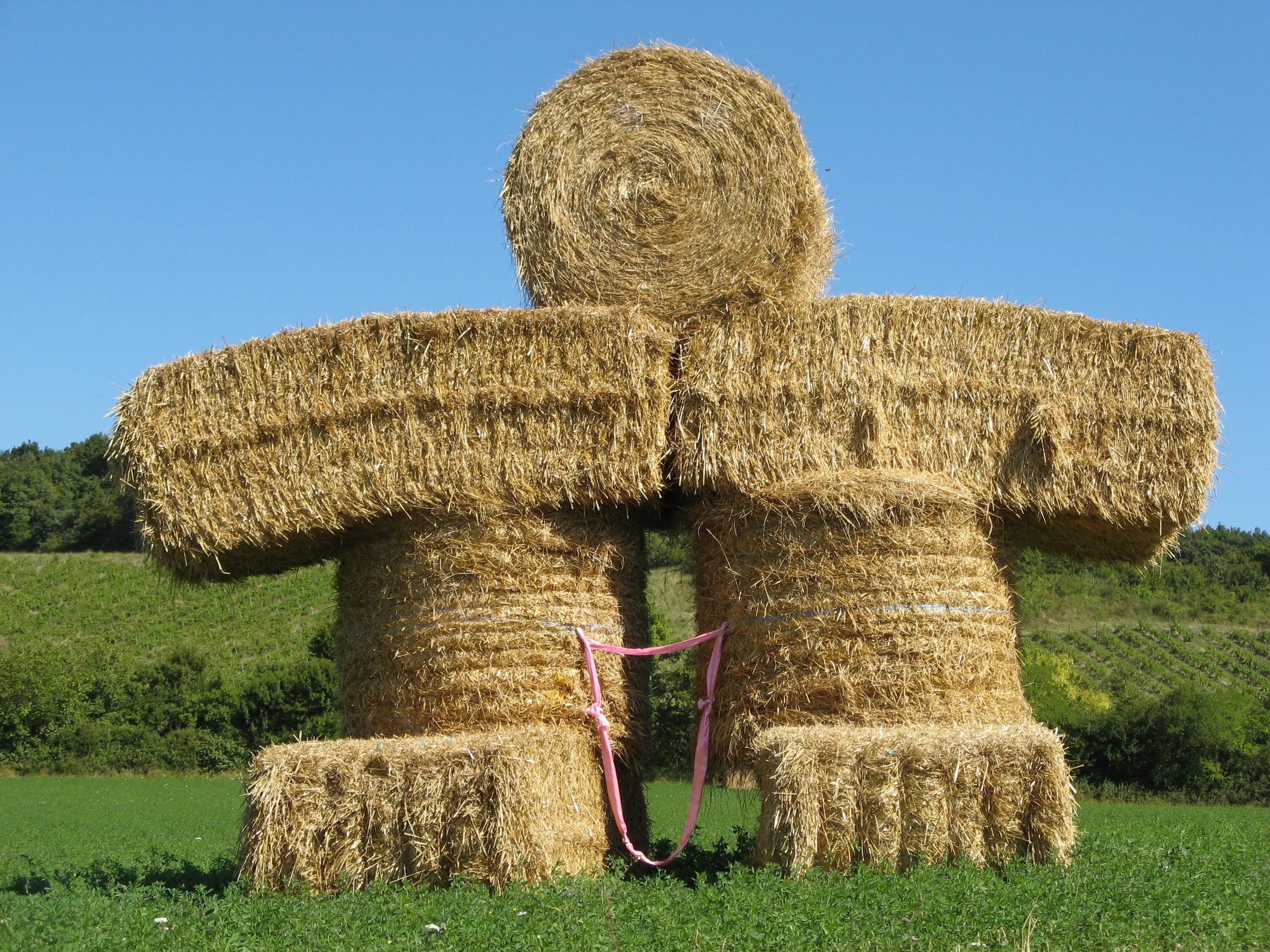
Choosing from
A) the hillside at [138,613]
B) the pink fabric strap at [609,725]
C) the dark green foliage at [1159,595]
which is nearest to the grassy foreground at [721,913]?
the pink fabric strap at [609,725]

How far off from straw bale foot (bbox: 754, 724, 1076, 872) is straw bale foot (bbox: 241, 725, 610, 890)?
50.3 inches

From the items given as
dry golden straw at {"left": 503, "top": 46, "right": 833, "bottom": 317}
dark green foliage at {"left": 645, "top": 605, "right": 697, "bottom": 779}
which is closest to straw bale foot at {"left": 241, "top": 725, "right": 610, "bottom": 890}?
dry golden straw at {"left": 503, "top": 46, "right": 833, "bottom": 317}

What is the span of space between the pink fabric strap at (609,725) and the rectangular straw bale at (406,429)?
962 millimetres

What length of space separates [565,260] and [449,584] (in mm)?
2381

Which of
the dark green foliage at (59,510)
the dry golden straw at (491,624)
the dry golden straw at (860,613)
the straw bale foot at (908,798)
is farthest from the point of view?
the dark green foliage at (59,510)

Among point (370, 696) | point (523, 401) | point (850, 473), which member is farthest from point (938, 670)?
point (370, 696)

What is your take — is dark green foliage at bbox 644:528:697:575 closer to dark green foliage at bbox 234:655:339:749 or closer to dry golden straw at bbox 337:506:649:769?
dry golden straw at bbox 337:506:649:769

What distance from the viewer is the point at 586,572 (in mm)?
7297

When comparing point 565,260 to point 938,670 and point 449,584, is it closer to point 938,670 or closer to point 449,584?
point 449,584

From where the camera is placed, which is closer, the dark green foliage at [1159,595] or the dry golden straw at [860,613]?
the dry golden straw at [860,613]

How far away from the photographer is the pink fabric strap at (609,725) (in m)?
Answer: 7.09

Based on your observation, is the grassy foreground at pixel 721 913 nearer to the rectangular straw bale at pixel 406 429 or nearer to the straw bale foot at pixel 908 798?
the straw bale foot at pixel 908 798

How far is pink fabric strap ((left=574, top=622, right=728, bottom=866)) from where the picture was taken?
7.09 m

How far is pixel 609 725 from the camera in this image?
7.16 meters
